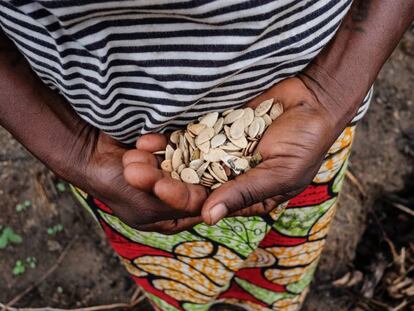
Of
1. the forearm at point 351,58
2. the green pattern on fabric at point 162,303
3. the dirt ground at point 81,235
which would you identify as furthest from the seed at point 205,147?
the dirt ground at point 81,235

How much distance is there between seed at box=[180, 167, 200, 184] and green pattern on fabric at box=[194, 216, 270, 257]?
6.8 inches

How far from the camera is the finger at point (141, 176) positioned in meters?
0.81

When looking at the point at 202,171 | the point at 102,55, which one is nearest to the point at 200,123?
the point at 202,171

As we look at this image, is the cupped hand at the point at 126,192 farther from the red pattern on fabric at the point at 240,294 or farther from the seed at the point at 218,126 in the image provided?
the red pattern on fabric at the point at 240,294

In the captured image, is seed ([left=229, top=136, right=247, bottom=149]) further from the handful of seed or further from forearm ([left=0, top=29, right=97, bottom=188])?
forearm ([left=0, top=29, right=97, bottom=188])

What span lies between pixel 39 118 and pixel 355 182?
1423mm

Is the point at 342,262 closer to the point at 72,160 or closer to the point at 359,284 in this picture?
the point at 359,284

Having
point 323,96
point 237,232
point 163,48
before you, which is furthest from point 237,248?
point 163,48

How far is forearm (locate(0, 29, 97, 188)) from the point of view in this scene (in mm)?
962

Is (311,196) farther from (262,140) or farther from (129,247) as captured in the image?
(129,247)

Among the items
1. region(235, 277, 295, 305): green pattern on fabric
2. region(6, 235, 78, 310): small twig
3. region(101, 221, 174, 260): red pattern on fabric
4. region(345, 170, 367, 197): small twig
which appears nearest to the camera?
region(101, 221, 174, 260): red pattern on fabric

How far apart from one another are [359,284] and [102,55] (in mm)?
1561

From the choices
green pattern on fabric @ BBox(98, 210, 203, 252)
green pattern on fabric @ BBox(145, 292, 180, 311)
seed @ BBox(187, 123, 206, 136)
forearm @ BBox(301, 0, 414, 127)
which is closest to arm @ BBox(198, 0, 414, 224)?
forearm @ BBox(301, 0, 414, 127)

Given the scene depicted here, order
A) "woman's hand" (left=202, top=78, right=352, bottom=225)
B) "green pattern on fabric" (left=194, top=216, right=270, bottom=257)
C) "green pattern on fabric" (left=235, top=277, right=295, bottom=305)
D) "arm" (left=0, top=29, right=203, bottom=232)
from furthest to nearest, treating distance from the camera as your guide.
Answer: "green pattern on fabric" (left=235, top=277, right=295, bottom=305)
"green pattern on fabric" (left=194, top=216, right=270, bottom=257)
"arm" (left=0, top=29, right=203, bottom=232)
"woman's hand" (left=202, top=78, right=352, bottom=225)
